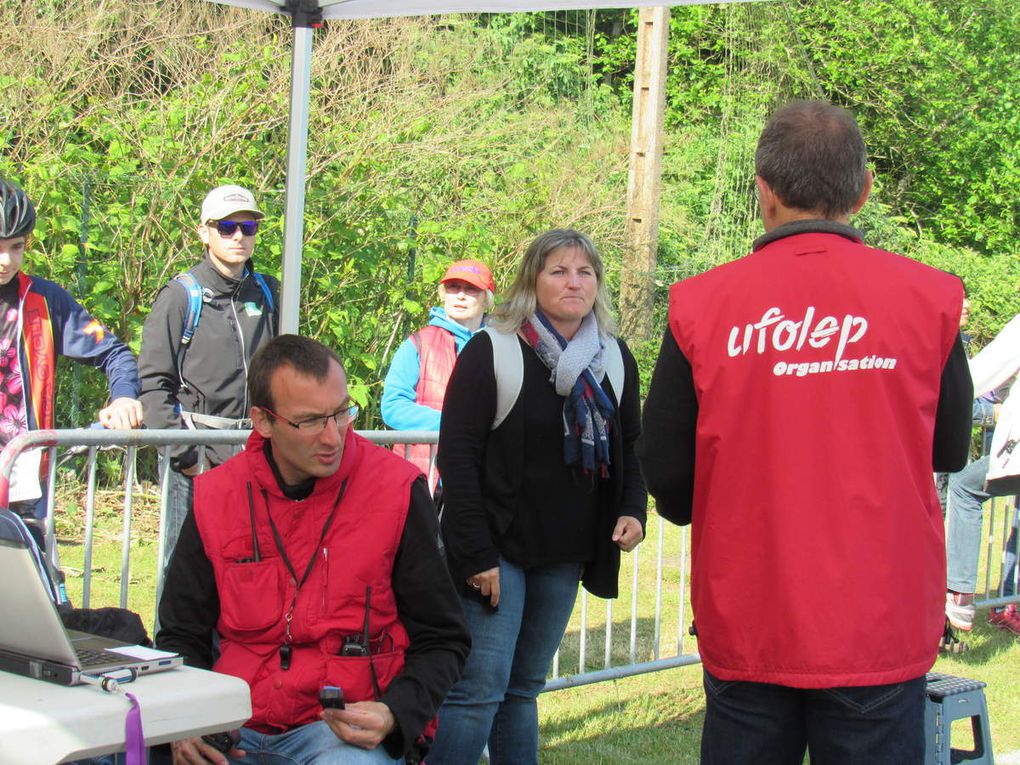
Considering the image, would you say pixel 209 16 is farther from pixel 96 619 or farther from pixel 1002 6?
pixel 1002 6

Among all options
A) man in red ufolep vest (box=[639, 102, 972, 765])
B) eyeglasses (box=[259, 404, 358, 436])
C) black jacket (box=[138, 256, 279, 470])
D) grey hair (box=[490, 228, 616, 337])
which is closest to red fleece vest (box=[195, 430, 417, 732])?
eyeglasses (box=[259, 404, 358, 436])

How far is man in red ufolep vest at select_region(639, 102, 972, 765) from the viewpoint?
2.52 metres

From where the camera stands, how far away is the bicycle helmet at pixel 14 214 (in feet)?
15.0

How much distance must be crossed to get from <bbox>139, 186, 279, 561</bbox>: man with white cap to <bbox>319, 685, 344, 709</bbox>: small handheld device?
250 cm

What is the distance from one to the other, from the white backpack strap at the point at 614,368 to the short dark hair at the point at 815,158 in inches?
56.6

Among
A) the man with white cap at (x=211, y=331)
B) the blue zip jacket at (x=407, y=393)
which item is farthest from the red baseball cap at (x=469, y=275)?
the man with white cap at (x=211, y=331)

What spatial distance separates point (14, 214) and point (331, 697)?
8.67 feet

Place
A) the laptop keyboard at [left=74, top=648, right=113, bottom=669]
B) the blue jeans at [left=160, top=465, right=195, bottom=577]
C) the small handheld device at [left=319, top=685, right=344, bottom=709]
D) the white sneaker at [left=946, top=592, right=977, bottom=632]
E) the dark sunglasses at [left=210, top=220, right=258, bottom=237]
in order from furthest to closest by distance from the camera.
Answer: the white sneaker at [left=946, top=592, right=977, bottom=632] → the dark sunglasses at [left=210, top=220, right=258, bottom=237] → the blue jeans at [left=160, top=465, right=195, bottom=577] → the small handheld device at [left=319, top=685, right=344, bottom=709] → the laptop keyboard at [left=74, top=648, right=113, bottom=669]

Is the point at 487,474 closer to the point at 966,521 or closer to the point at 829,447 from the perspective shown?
the point at 829,447

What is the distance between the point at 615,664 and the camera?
6.36 meters

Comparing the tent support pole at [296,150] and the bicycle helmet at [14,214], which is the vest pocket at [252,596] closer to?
the tent support pole at [296,150]

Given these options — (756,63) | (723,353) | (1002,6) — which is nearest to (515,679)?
(723,353)

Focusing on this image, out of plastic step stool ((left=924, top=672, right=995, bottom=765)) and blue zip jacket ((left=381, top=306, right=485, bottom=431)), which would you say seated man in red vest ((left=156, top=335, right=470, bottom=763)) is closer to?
plastic step stool ((left=924, top=672, right=995, bottom=765))

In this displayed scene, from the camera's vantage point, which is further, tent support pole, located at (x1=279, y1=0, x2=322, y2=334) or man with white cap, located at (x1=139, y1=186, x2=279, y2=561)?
man with white cap, located at (x1=139, y1=186, x2=279, y2=561)
